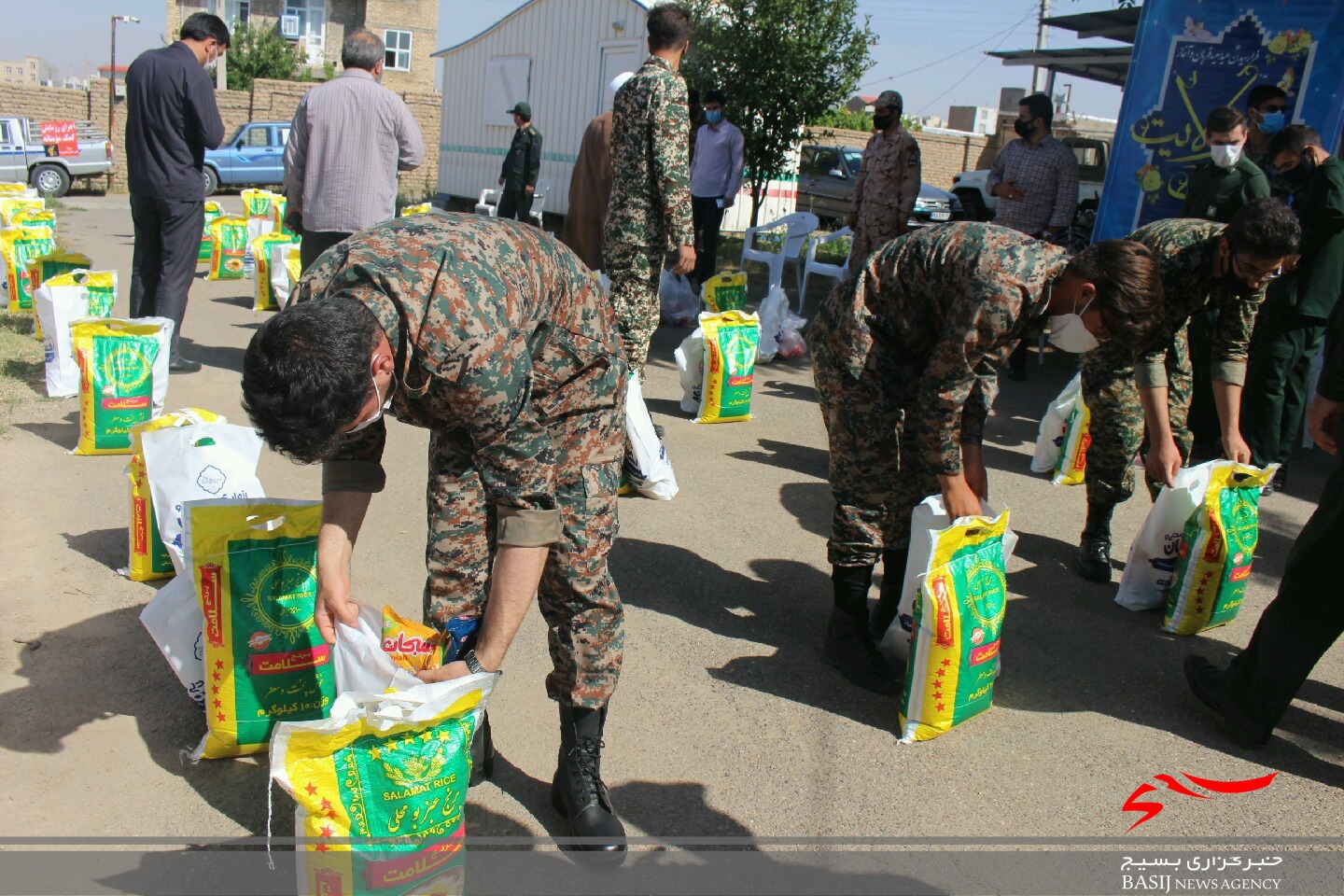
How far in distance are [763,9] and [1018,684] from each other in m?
10.9

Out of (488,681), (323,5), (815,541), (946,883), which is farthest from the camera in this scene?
(323,5)

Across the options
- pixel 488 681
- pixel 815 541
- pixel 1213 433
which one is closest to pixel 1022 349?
pixel 1213 433

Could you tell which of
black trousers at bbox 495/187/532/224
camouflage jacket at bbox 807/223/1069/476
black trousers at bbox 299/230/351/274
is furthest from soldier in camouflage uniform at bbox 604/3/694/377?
black trousers at bbox 495/187/532/224

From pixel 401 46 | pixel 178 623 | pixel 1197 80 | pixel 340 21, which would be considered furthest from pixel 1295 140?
pixel 340 21

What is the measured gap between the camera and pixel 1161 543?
12.3ft

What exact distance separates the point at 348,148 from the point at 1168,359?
4169 millimetres

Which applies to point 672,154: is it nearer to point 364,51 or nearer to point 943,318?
point 364,51

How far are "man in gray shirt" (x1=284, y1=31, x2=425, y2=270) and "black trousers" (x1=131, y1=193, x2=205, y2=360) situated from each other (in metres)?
0.68

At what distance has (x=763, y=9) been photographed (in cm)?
1230

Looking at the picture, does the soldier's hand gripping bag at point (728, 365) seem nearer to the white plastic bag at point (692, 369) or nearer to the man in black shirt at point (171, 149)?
the white plastic bag at point (692, 369)

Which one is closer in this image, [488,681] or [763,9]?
[488,681]

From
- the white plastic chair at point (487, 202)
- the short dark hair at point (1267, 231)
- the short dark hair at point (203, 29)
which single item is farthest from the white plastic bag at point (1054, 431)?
the white plastic chair at point (487, 202)

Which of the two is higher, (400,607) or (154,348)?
(154,348)

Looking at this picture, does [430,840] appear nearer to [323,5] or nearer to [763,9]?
[763,9]
